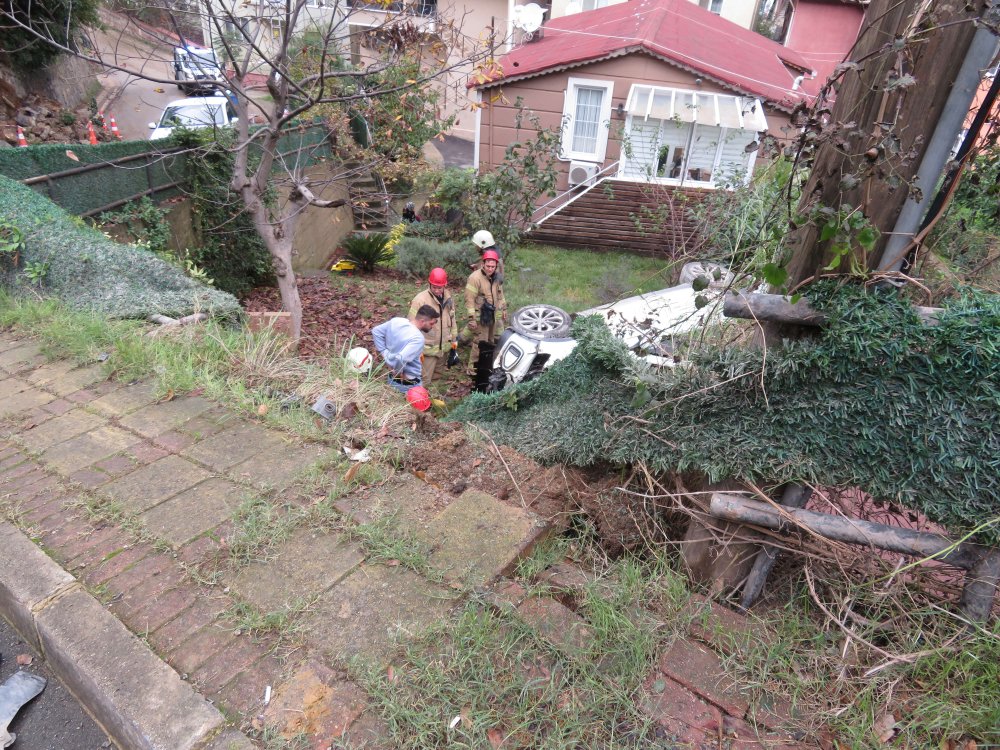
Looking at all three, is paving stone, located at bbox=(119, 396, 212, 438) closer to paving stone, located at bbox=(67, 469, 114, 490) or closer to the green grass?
paving stone, located at bbox=(67, 469, 114, 490)

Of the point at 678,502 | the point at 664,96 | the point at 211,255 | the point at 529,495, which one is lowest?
the point at 211,255

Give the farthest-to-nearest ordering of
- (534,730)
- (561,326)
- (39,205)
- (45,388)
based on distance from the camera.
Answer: (561,326) < (39,205) < (45,388) < (534,730)

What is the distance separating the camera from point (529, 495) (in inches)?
123

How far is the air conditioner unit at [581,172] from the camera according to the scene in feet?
46.6

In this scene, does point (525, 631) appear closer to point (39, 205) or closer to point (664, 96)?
point (39, 205)

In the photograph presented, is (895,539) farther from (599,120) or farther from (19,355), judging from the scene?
(599,120)

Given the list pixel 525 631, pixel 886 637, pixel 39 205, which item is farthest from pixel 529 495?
pixel 39 205

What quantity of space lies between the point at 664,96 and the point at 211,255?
9936mm

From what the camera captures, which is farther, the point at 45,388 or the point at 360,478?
the point at 45,388

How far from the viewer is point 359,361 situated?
15.7 ft

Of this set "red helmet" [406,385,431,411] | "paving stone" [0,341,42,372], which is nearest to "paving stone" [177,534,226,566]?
"red helmet" [406,385,431,411]

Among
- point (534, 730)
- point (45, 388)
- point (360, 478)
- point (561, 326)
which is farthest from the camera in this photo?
point (561, 326)

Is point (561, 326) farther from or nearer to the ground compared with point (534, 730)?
nearer to the ground

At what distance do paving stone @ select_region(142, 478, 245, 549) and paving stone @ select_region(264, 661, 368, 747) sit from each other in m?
0.93
